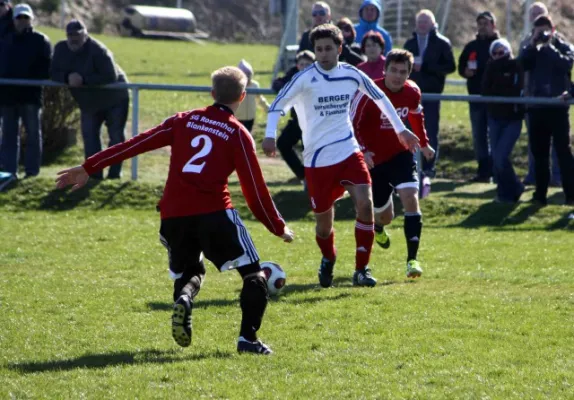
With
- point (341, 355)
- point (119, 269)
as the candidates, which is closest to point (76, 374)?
point (341, 355)

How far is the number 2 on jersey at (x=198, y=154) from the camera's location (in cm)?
696

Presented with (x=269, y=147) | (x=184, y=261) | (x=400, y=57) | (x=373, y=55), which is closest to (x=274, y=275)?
(x=269, y=147)

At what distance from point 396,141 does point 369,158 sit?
0.98 ft

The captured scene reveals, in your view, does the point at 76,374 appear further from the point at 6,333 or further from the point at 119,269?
the point at 119,269

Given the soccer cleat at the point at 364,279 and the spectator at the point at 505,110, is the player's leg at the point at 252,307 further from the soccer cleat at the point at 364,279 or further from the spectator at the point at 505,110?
the spectator at the point at 505,110

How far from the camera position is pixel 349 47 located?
14.2 m

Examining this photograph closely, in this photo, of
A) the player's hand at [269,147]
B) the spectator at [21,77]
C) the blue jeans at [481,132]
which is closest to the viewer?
the player's hand at [269,147]

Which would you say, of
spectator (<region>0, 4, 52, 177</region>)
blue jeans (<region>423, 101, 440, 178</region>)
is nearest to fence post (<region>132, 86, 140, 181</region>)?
spectator (<region>0, 4, 52, 177</region>)

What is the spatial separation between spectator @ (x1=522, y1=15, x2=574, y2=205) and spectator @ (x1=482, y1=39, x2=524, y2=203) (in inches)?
→ 9.9

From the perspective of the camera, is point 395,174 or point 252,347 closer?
point 252,347

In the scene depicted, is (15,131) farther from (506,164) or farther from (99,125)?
(506,164)

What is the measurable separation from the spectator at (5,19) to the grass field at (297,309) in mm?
1985

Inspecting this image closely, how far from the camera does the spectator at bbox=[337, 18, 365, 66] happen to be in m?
14.0

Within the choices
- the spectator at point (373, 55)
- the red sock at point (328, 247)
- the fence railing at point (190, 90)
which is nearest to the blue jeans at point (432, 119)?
the fence railing at point (190, 90)
